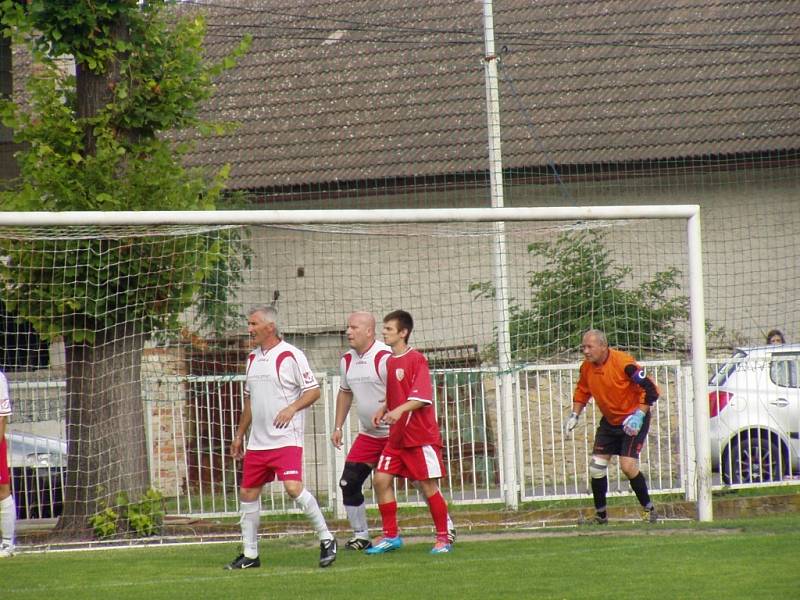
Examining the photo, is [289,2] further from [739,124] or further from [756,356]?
[756,356]

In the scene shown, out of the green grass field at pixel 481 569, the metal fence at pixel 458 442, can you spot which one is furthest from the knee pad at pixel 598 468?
the metal fence at pixel 458 442

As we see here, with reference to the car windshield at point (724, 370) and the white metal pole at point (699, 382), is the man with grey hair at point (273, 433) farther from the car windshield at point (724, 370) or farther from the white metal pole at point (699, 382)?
the car windshield at point (724, 370)

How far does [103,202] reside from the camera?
12227 mm

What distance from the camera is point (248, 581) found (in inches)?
332

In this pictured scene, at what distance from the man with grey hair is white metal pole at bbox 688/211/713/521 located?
4176 mm

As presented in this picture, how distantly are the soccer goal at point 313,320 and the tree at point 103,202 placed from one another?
28 mm

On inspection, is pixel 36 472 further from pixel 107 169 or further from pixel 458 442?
pixel 458 442

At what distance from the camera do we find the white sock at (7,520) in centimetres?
1074

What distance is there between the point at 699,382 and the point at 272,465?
4.67 m

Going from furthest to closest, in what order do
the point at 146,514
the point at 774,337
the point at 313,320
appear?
the point at 313,320, the point at 774,337, the point at 146,514

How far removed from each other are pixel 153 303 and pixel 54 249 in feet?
→ 3.55

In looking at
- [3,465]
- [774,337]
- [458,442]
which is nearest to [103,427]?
[3,465]

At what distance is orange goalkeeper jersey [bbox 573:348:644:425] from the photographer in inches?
445

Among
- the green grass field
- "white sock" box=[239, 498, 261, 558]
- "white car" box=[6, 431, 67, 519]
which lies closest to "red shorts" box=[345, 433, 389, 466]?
the green grass field
